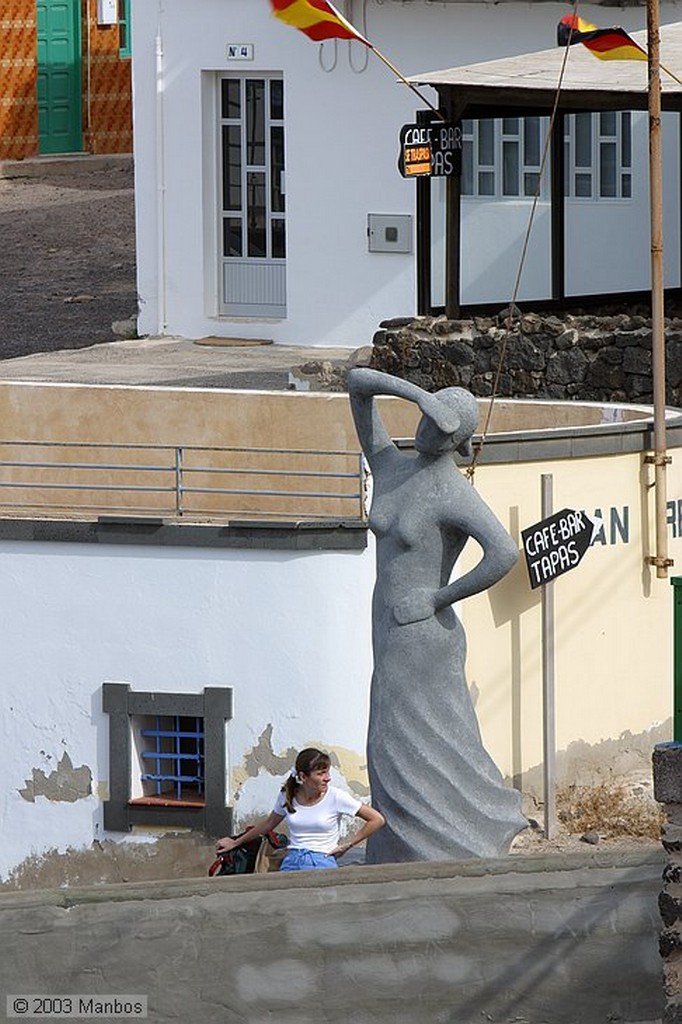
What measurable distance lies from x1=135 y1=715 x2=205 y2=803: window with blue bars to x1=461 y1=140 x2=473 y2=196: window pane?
668 centimetres

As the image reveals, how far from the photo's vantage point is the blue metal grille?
1159 cm

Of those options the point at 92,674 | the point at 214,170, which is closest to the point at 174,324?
the point at 214,170

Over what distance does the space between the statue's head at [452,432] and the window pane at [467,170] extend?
338 inches

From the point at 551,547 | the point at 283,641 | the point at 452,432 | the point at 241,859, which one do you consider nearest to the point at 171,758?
the point at 283,641

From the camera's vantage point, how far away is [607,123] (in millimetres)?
17938

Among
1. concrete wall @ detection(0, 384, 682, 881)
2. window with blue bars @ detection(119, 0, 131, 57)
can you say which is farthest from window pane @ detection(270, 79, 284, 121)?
window with blue bars @ detection(119, 0, 131, 57)

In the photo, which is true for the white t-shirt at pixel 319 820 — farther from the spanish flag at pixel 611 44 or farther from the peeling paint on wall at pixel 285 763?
the spanish flag at pixel 611 44

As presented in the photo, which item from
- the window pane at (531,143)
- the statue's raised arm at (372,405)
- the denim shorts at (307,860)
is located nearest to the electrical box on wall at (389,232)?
the window pane at (531,143)

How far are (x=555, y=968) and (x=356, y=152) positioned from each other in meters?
13.6

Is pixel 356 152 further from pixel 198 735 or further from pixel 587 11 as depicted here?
pixel 198 735

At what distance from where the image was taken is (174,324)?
69.1 feet

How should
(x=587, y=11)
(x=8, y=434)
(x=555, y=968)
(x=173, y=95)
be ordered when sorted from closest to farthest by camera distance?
(x=555, y=968) < (x=8, y=434) < (x=587, y=11) < (x=173, y=95)

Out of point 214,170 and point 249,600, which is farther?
point 214,170

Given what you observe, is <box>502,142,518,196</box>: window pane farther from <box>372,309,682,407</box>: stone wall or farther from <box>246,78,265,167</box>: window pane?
<box>246,78,265,167</box>: window pane
